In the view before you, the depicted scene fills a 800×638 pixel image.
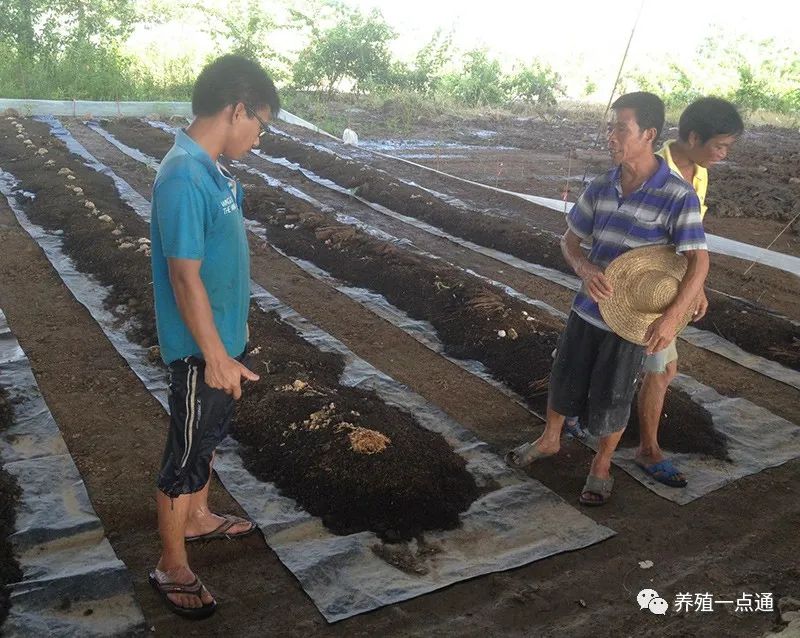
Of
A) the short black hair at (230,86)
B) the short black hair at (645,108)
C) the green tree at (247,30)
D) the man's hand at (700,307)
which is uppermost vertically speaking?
the green tree at (247,30)

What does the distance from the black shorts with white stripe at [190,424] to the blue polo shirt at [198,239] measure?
0.07m

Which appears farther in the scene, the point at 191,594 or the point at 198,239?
the point at 191,594

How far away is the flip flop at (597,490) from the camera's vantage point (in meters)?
3.00

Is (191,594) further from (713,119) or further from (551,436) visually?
(713,119)

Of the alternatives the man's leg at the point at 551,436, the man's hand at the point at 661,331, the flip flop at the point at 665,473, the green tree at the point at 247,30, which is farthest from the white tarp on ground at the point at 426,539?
the green tree at the point at 247,30

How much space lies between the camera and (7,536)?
8.23ft

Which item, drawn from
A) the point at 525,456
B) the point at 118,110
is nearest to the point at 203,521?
the point at 525,456

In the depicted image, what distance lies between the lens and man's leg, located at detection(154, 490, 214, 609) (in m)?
2.12

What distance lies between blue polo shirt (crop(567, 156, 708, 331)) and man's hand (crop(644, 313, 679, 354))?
17 centimetres

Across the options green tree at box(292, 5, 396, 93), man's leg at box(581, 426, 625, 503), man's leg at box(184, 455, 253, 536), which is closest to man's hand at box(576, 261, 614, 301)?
man's leg at box(581, 426, 625, 503)

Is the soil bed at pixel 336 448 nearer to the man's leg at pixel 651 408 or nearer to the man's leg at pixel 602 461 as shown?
the man's leg at pixel 602 461

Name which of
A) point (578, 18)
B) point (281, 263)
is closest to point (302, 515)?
point (281, 263)

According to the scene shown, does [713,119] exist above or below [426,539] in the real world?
above

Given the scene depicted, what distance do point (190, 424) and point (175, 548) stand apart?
1.49 ft
